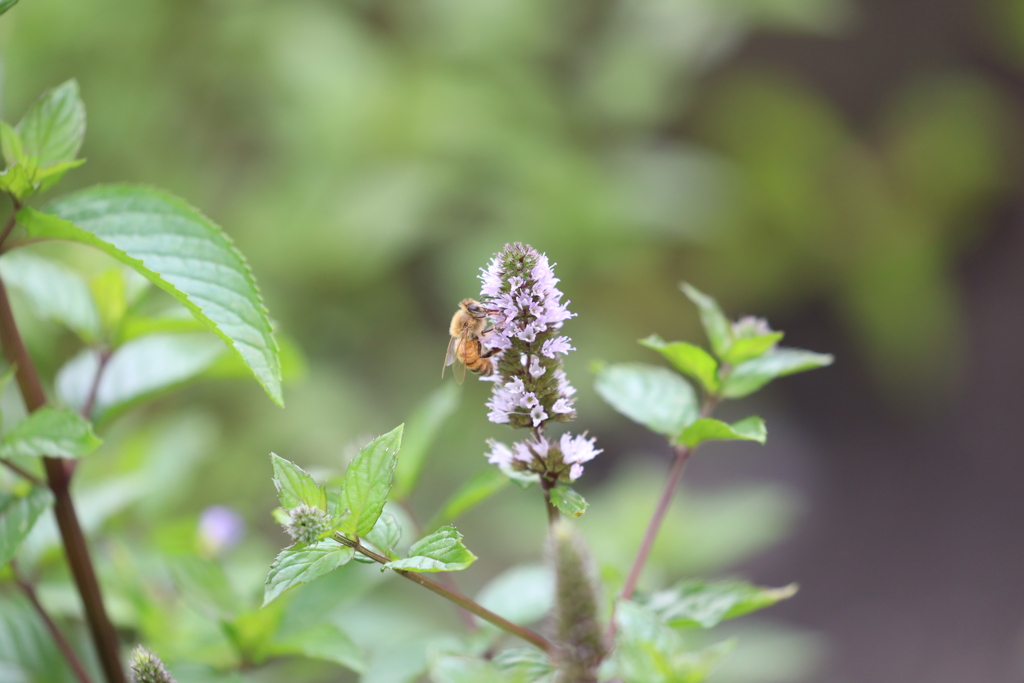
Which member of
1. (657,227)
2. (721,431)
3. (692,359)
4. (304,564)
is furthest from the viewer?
(657,227)

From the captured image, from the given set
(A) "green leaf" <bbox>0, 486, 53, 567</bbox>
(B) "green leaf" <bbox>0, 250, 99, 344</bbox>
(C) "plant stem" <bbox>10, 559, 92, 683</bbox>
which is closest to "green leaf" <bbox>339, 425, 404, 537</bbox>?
(A) "green leaf" <bbox>0, 486, 53, 567</bbox>

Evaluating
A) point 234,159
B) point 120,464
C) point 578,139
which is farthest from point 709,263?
point 120,464

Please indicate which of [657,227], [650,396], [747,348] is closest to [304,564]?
[650,396]

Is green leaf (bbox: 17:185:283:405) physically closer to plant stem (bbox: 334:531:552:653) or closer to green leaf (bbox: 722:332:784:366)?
plant stem (bbox: 334:531:552:653)

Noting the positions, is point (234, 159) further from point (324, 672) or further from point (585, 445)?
point (585, 445)

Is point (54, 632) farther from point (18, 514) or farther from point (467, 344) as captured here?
point (467, 344)

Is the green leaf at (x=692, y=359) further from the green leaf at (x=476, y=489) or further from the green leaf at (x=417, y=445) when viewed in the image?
the green leaf at (x=417, y=445)
